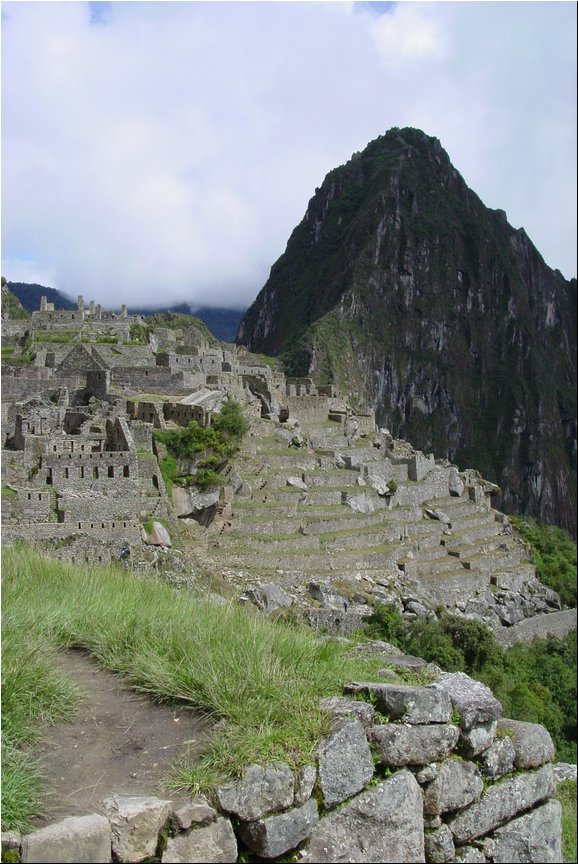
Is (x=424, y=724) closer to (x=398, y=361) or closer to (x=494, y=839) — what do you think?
(x=494, y=839)

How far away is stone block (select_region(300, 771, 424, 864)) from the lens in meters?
4.00

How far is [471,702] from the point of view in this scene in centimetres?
482

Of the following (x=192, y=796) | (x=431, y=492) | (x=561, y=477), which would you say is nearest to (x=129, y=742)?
(x=192, y=796)

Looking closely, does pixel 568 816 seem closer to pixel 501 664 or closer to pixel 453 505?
pixel 501 664

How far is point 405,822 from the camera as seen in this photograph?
423 centimetres

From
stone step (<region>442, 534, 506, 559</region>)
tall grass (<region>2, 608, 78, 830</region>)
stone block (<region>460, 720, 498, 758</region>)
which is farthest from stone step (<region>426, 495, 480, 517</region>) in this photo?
tall grass (<region>2, 608, 78, 830</region>)

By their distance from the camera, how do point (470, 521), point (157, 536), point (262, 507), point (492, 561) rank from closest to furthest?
point (157, 536) < point (262, 507) < point (492, 561) < point (470, 521)

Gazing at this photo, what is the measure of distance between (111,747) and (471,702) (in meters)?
2.31

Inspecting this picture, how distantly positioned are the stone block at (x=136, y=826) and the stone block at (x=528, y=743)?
248 centimetres

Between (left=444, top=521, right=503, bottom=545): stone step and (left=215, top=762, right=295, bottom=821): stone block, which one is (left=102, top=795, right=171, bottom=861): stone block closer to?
(left=215, top=762, right=295, bottom=821): stone block

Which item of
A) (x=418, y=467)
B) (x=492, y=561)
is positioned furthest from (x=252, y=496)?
(x=492, y=561)

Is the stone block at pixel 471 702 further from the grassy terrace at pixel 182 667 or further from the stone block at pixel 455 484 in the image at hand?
the stone block at pixel 455 484

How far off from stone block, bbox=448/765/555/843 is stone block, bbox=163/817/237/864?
154cm

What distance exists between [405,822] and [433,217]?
158 m
